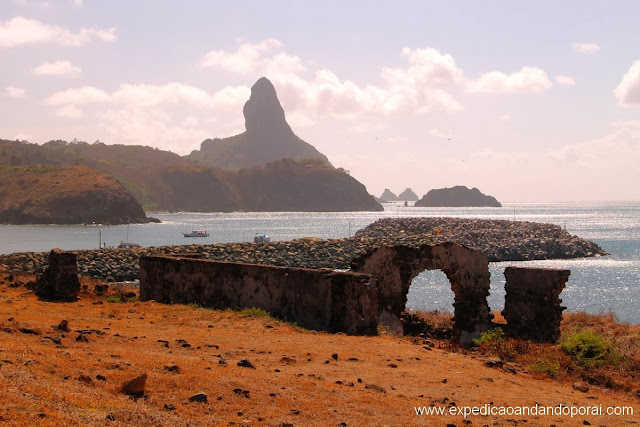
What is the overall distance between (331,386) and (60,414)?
3231 millimetres

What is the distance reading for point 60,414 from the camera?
4742mm

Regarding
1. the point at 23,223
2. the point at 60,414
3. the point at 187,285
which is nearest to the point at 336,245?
the point at 187,285

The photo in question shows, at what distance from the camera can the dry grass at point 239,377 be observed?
17.9 ft

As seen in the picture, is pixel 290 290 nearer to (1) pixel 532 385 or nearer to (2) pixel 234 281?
(2) pixel 234 281

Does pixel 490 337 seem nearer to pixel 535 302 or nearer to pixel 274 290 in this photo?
pixel 535 302

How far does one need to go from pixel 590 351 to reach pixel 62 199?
377 ft

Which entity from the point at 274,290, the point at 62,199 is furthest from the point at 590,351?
the point at 62,199

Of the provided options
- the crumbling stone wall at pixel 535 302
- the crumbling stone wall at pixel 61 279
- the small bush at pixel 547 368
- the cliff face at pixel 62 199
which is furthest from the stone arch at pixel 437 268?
the cliff face at pixel 62 199

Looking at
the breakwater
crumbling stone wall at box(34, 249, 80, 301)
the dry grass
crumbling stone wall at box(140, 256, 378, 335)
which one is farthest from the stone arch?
the breakwater

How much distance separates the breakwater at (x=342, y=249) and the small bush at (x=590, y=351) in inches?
554

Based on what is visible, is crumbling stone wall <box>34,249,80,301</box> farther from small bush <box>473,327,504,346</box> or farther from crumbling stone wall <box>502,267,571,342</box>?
crumbling stone wall <box>502,267,571,342</box>

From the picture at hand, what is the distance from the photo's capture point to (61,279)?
15.0 meters

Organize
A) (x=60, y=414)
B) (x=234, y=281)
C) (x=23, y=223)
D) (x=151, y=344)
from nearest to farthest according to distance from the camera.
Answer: (x=60, y=414) → (x=151, y=344) → (x=234, y=281) → (x=23, y=223)

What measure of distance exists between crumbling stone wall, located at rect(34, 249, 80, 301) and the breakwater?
13233 millimetres
